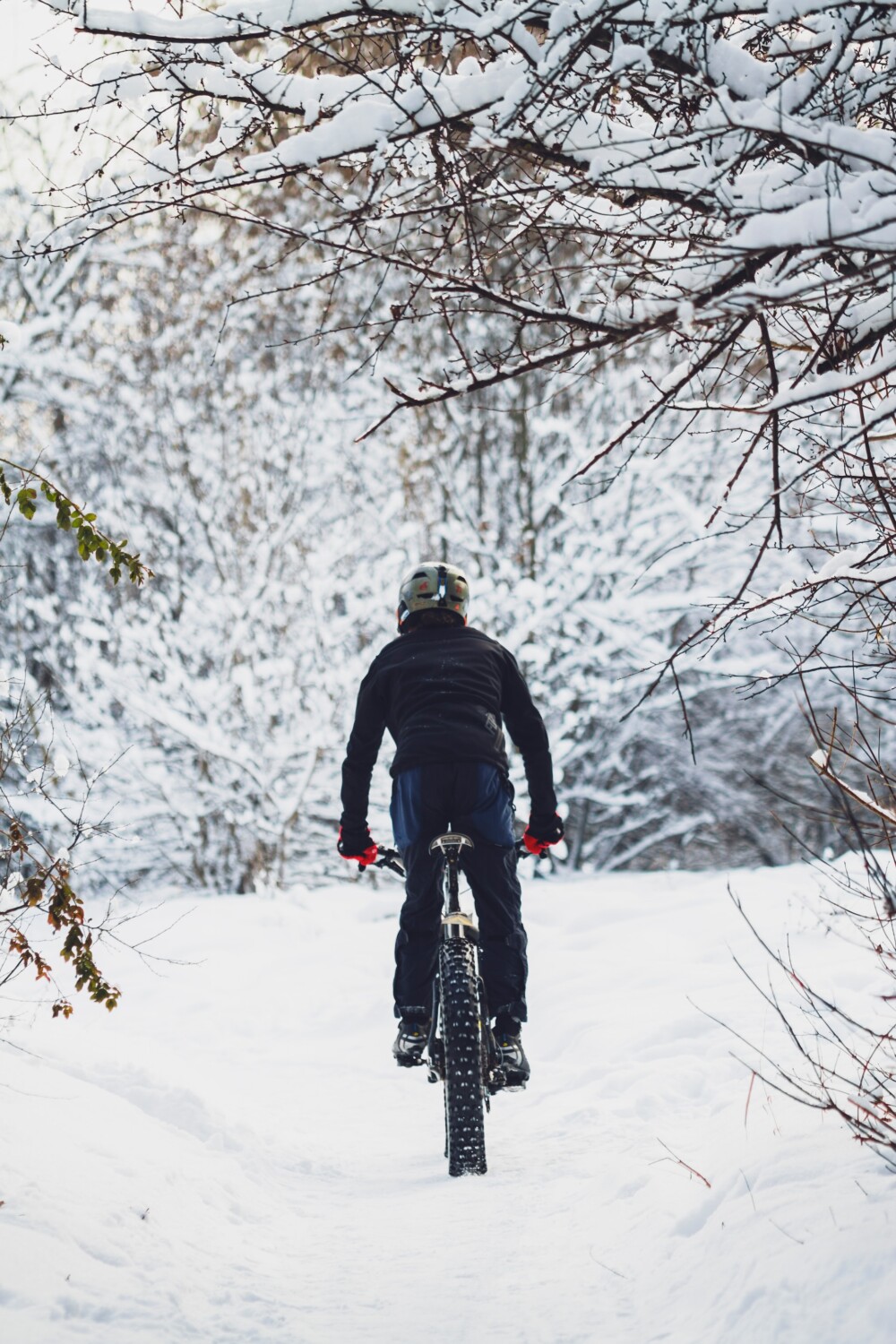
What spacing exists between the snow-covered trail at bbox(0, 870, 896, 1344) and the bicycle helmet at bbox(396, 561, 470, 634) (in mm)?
2144

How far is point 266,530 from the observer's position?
10641 mm

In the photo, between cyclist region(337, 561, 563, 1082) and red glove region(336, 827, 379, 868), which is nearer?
cyclist region(337, 561, 563, 1082)

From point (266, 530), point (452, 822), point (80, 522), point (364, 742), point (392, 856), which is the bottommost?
point (392, 856)

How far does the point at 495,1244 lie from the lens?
3094 mm

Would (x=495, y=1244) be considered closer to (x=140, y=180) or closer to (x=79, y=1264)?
(x=79, y=1264)

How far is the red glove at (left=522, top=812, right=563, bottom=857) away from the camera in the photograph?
13.8 ft

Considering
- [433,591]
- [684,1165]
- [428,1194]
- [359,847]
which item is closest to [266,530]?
[433,591]

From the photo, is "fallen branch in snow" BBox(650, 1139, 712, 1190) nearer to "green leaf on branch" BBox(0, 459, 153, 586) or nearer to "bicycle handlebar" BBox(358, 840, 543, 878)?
"bicycle handlebar" BBox(358, 840, 543, 878)

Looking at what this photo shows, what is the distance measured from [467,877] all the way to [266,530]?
713cm

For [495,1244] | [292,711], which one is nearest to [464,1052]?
[495,1244]

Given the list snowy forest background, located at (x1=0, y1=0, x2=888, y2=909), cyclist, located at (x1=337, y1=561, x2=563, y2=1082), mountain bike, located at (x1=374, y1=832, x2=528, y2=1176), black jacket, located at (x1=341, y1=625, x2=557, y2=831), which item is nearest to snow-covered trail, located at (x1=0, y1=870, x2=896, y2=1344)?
mountain bike, located at (x1=374, y1=832, x2=528, y2=1176)

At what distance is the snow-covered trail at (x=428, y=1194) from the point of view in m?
2.50

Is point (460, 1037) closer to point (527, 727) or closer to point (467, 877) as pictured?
point (467, 877)

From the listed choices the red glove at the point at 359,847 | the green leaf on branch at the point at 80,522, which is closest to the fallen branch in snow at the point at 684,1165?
the red glove at the point at 359,847
